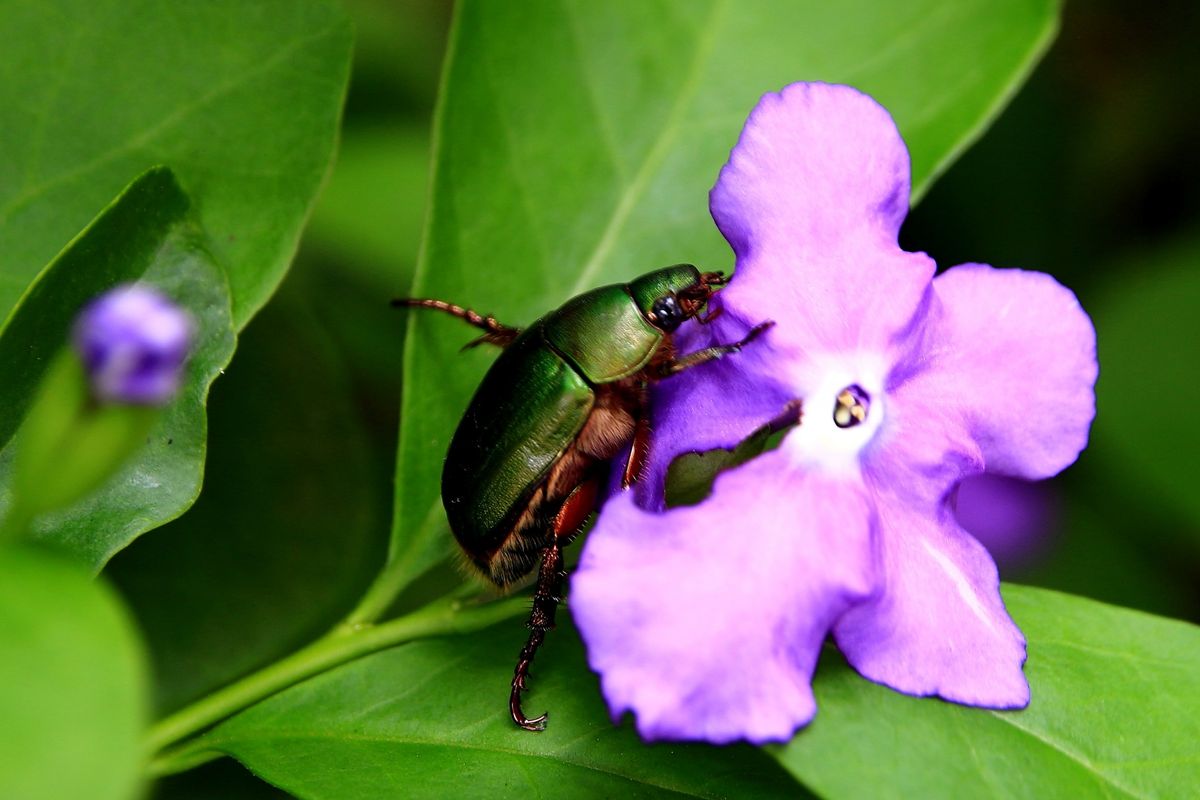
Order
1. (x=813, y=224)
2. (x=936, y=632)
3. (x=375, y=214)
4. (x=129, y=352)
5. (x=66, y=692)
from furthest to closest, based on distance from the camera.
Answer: (x=375, y=214) < (x=813, y=224) < (x=936, y=632) < (x=129, y=352) < (x=66, y=692)

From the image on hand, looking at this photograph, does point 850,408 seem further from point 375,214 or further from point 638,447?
point 375,214

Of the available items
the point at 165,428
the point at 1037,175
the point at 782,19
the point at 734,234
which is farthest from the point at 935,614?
the point at 1037,175

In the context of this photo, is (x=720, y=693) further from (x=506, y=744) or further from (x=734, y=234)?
(x=734, y=234)

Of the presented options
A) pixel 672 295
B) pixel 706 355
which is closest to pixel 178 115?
pixel 672 295

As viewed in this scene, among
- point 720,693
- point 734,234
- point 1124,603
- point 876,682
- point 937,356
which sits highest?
point 734,234

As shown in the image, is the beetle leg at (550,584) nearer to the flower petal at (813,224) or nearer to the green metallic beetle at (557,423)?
the green metallic beetle at (557,423)

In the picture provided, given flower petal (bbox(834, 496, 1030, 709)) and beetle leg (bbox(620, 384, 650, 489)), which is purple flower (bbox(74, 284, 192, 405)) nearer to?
beetle leg (bbox(620, 384, 650, 489))
